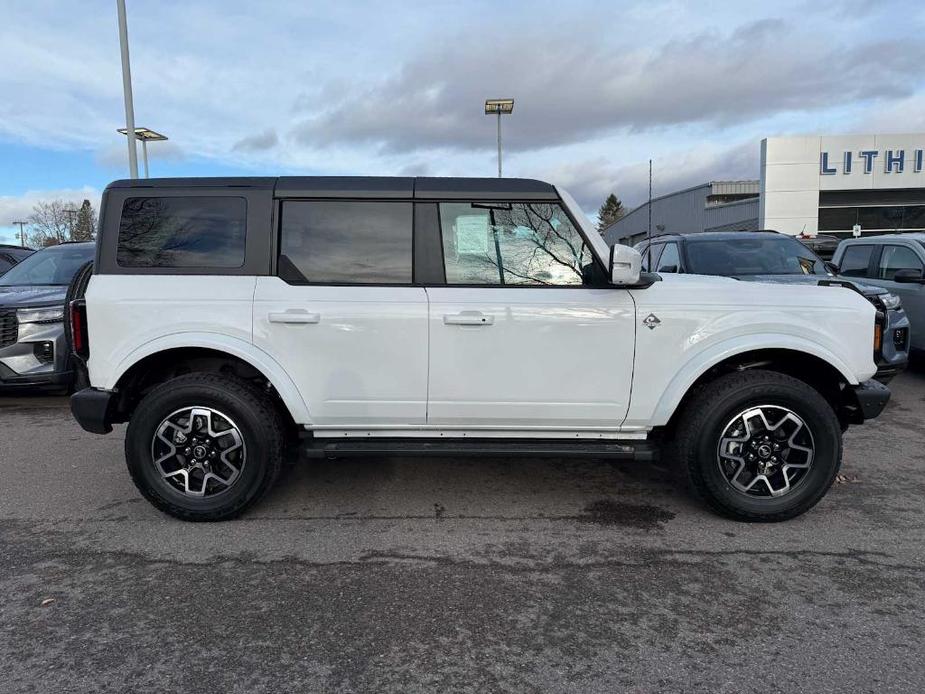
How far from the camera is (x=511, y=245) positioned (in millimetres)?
3771

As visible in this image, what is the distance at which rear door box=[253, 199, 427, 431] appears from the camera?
3646 millimetres

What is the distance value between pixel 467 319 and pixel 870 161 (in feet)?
103

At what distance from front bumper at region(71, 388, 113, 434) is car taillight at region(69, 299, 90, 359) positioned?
273mm

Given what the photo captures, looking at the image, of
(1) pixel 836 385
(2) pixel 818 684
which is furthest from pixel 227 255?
(1) pixel 836 385

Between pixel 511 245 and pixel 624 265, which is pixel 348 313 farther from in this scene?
pixel 624 265

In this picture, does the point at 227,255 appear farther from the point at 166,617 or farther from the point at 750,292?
the point at 750,292

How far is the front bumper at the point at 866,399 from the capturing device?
3736 mm

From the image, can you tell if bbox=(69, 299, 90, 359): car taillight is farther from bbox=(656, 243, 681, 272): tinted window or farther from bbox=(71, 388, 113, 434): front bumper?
bbox=(656, 243, 681, 272): tinted window

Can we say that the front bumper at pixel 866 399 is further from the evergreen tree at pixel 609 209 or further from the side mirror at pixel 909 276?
the evergreen tree at pixel 609 209

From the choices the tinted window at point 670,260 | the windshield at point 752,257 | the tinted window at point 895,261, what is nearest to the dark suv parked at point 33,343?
the tinted window at point 670,260

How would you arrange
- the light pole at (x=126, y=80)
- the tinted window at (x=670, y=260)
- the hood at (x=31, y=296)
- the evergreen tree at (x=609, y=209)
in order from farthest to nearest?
1. the evergreen tree at (x=609, y=209)
2. the light pole at (x=126, y=80)
3. the tinted window at (x=670, y=260)
4. the hood at (x=31, y=296)

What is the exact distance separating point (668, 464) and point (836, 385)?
1.13 metres

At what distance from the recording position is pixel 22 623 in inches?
111

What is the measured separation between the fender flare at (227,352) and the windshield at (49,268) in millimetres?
4624
